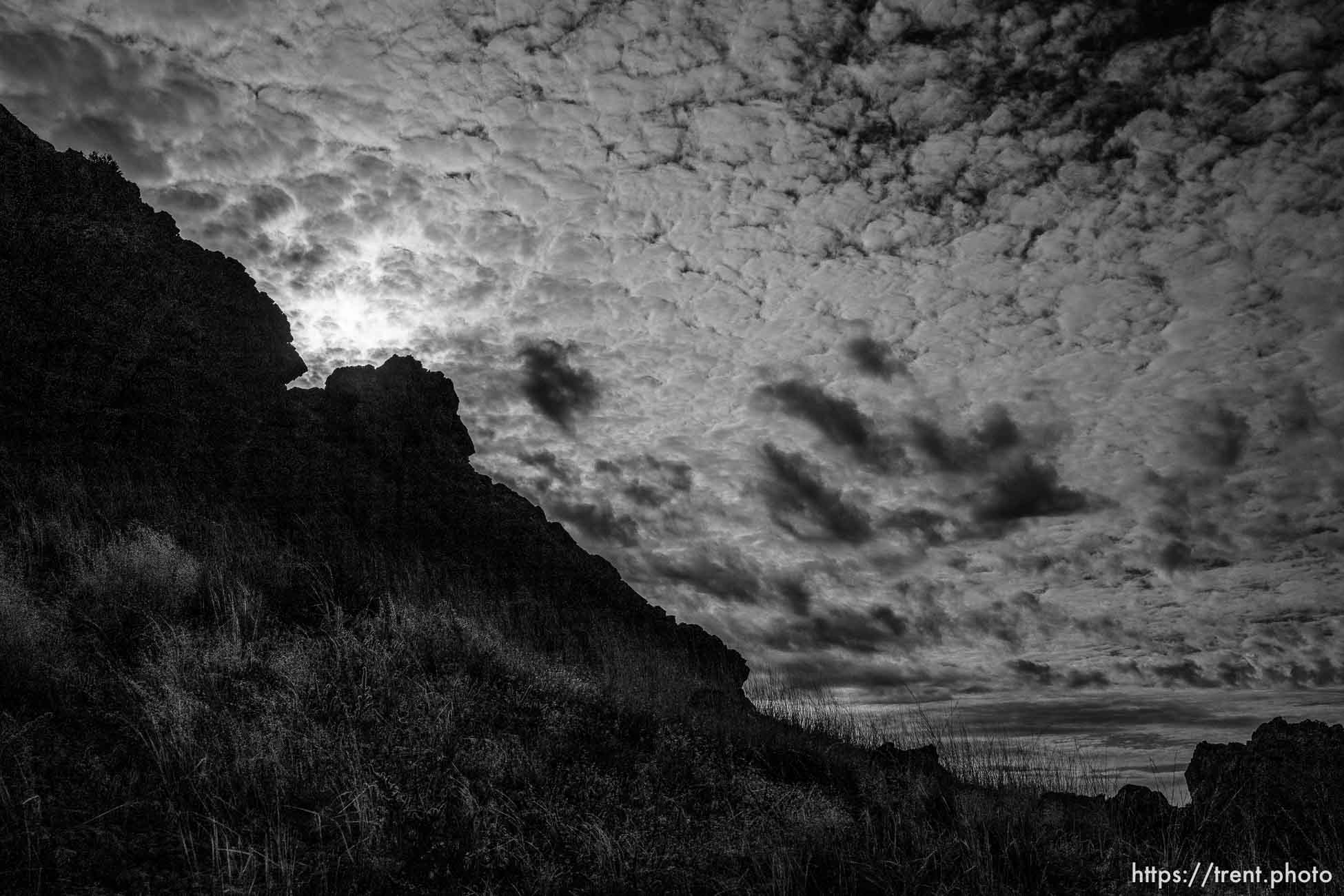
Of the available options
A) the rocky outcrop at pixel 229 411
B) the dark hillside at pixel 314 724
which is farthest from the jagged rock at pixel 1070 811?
the rocky outcrop at pixel 229 411

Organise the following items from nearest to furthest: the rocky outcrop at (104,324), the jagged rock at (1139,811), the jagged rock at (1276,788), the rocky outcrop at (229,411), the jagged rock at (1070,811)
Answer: the jagged rock at (1070,811), the jagged rock at (1276,788), the jagged rock at (1139,811), the rocky outcrop at (104,324), the rocky outcrop at (229,411)

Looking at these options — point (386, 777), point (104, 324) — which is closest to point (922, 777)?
point (386, 777)

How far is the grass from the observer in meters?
4.27

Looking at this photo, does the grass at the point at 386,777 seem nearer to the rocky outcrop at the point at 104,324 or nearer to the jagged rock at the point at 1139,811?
the jagged rock at the point at 1139,811

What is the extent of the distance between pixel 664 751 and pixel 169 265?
1468 centimetres

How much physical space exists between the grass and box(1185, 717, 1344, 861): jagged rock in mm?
661

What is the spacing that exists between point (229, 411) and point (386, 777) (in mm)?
13521

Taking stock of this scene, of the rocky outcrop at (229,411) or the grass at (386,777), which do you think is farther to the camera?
the rocky outcrop at (229,411)

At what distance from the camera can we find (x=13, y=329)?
498 inches

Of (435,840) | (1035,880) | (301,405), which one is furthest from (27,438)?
(1035,880)

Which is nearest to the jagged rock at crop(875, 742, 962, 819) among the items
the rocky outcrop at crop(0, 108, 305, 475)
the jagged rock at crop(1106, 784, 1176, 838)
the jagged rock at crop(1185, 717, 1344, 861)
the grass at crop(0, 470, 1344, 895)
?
the grass at crop(0, 470, 1344, 895)

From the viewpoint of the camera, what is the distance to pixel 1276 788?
28.6 ft

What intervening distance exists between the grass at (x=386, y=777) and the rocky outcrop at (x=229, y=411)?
4701mm

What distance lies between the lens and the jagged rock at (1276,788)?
7711 mm
